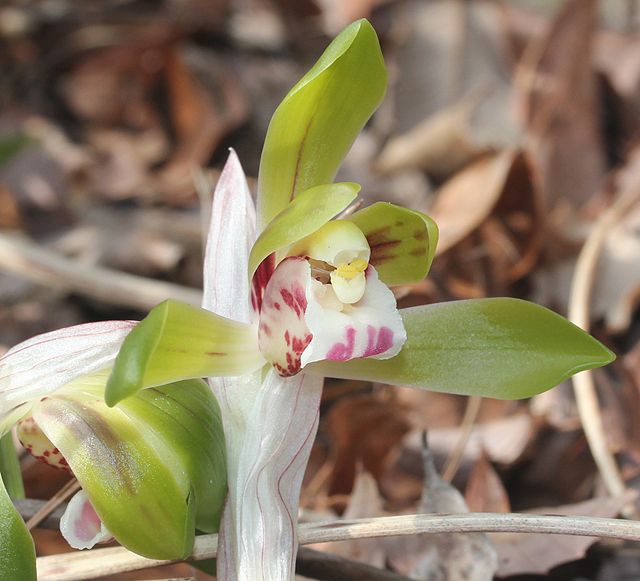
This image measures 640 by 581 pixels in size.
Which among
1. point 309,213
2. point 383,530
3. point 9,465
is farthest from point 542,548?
point 9,465

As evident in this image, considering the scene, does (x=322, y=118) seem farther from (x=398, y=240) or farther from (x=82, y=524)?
(x=82, y=524)

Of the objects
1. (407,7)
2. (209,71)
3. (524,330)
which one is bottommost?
(524,330)

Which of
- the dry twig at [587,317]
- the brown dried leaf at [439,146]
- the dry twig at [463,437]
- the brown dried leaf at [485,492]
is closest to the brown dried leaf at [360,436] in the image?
the dry twig at [463,437]

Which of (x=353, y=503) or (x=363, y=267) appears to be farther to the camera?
(x=353, y=503)

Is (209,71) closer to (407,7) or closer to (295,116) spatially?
(407,7)

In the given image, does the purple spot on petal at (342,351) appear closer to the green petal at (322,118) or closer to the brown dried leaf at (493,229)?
the green petal at (322,118)

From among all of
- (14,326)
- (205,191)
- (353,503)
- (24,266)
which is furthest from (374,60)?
(14,326)
